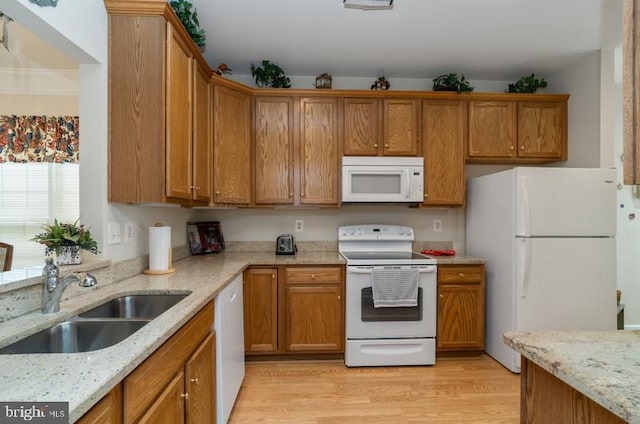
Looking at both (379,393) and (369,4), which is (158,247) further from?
(369,4)

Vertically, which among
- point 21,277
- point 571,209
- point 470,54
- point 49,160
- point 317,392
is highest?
point 470,54

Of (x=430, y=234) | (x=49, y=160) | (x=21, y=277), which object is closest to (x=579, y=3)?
(x=430, y=234)

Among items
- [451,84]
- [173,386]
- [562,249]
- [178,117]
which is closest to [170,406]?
[173,386]

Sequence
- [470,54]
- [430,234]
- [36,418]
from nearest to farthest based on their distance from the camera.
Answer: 1. [36,418]
2. [470,54]
3. [430,234]

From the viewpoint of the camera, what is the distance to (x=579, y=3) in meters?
2.14

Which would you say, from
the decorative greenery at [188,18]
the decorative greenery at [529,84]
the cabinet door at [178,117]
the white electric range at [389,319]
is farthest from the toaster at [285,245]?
the decorative greenery at [529,84]

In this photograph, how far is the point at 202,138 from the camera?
2422 millimetres

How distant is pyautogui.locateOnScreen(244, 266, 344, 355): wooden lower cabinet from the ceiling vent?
1916 mm

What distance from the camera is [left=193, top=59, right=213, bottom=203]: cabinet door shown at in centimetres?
225

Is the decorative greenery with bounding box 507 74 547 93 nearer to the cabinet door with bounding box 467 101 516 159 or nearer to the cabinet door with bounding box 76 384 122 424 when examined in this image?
the cabinet door with bounding box 467 101 516 159

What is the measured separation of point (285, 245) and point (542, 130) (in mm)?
2647

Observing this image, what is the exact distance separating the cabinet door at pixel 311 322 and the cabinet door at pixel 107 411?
73.6 inches

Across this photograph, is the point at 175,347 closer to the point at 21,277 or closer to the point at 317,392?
the point at 21,277

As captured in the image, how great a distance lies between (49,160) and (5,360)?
2.76 metres
